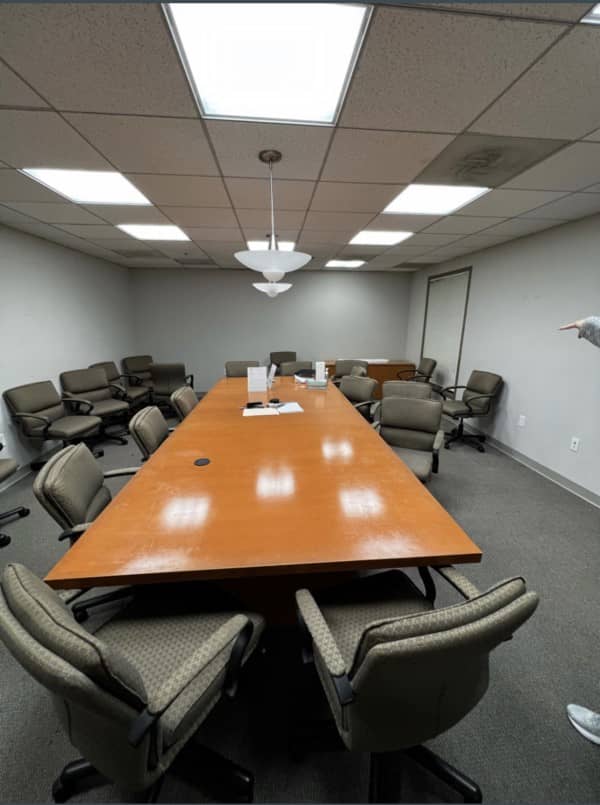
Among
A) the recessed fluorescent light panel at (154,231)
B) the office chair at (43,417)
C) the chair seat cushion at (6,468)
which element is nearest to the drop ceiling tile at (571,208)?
the recessed fluorescent light panel at (154,231)

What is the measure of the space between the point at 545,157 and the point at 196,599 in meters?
2.94

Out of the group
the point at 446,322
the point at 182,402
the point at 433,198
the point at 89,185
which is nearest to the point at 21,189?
the point at 89,185

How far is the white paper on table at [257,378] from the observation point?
11.1 feet

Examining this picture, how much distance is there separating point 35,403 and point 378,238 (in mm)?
4221

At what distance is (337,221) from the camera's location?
3.19 meters

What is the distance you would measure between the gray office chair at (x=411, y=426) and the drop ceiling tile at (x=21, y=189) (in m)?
3.08

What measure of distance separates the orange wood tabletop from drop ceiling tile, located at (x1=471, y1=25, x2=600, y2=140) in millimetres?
1746

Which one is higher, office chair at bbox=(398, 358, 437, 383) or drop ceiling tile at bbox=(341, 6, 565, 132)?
drop ceiling tile at bbox=(341, 6, 565, 132)

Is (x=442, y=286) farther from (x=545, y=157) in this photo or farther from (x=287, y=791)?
(x=287, y=791)

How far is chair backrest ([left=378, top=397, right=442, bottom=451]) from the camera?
2693 mm

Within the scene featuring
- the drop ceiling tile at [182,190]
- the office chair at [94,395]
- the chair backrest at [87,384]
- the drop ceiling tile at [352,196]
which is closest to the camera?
the drop ceiling tile at [182,190]

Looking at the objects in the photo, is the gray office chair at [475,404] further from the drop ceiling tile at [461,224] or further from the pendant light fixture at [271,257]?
the pendant light fixture at [271,257]

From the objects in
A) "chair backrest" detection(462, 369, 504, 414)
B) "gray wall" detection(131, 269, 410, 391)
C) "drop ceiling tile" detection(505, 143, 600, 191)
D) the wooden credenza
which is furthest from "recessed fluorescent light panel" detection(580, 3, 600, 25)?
"gray wall" detection(131, 269, 410, 391)

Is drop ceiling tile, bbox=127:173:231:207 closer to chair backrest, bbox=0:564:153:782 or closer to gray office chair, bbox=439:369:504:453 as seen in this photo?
chair backrest, bbox=0:564:153:782
